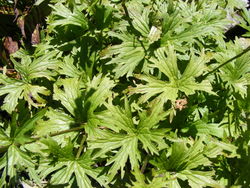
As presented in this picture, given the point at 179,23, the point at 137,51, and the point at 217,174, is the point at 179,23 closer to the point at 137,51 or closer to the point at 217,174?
the point at 137,51

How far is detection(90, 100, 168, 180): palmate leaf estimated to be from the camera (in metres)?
1.98

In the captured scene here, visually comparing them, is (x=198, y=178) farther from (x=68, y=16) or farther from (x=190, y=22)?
(x=68, y=16)

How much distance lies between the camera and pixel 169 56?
2164 millimetres

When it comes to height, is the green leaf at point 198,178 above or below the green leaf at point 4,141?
above

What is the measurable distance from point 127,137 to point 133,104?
33 centimetres

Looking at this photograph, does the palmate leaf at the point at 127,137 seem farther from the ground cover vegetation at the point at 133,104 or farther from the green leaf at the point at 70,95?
the green leaf at the point at 70,95

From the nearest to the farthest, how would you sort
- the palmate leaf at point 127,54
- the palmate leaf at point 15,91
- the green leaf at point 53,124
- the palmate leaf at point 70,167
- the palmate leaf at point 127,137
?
the palmate leaf at point 127,137
the palmate leaf at point 70,167
the green leaf at point 53,124
the palmate leaf at point 127,54
the palmate leaf at point 15,91

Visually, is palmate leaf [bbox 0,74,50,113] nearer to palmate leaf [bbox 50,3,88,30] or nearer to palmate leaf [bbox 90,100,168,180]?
palmate leaf [bbox 50,3,88,30]

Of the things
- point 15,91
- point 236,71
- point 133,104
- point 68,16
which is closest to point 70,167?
point 133,104

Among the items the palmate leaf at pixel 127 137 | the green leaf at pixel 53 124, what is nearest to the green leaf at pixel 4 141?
the green leaf at pixel 53 124

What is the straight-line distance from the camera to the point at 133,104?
230 centimetres

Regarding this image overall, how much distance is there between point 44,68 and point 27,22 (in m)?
1.08

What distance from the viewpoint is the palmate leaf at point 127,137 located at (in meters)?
1.98

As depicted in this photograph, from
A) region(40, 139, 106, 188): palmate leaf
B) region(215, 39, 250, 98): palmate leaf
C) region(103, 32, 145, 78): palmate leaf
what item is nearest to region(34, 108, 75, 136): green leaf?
region(40, 139, 106, 188): palmate leaf
